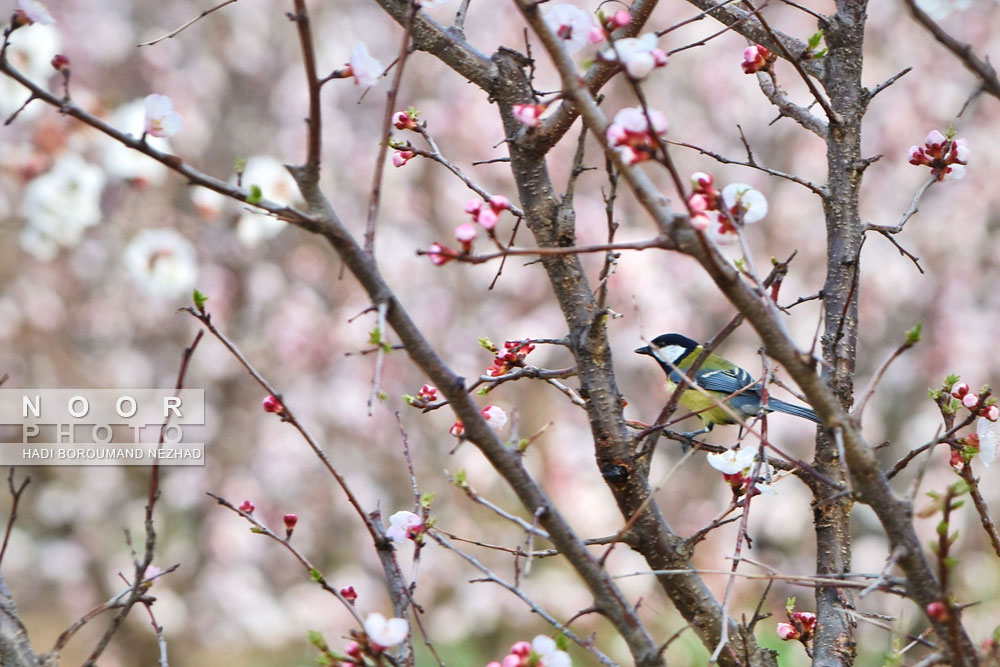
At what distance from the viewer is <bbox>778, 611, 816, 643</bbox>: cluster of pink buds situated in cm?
200

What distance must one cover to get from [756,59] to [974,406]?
0.89 m

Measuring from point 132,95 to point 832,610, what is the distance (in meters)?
7.07

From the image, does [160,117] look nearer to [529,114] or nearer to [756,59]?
[529,114]

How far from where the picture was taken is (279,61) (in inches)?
289

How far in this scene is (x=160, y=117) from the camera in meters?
1.51

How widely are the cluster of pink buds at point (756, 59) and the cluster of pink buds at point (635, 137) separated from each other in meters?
0.99

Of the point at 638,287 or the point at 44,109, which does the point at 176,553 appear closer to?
the point at 44,109

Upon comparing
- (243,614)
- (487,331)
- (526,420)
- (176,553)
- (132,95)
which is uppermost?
(132,95)

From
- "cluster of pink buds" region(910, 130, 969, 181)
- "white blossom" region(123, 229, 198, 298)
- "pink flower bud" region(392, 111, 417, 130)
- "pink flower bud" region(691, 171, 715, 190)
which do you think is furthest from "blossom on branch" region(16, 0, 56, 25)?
"white blossom" region(123, 229, 198, 298)

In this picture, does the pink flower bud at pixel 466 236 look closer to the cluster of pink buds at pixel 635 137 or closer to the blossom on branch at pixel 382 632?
the cluster of pink buds at pixel 635 137

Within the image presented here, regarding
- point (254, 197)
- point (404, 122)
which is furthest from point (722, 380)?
point (254, 197)

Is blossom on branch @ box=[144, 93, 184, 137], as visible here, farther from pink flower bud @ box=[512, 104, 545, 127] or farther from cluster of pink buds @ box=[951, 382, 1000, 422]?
cluster of pink buds @ box=[951, 382, 1000, 422]

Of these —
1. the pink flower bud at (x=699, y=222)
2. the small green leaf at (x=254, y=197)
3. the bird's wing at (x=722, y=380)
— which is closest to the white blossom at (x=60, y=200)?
the bird's wing at (x=722, y=380)

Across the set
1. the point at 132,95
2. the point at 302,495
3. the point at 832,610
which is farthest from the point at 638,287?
the point at 832,610
